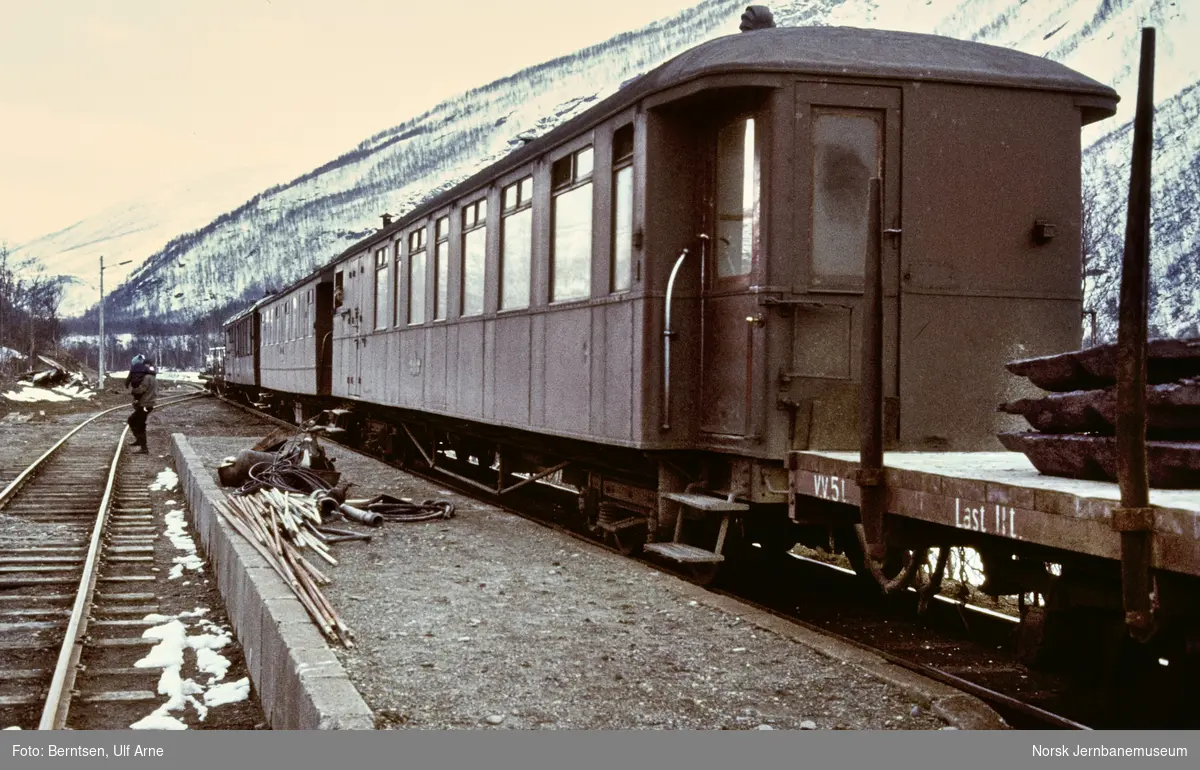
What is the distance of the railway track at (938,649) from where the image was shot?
474 centimetres

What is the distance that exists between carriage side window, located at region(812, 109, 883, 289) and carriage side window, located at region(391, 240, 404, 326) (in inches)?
321

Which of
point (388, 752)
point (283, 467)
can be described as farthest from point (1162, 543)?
point (283, 467)

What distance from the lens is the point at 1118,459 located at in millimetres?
3207

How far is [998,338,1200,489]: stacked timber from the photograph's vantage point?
3.56 meters

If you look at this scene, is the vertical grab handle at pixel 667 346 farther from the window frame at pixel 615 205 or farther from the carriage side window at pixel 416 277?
the carriage side window at pixel 416 277

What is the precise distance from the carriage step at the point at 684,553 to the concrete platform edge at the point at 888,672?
0.20 meters

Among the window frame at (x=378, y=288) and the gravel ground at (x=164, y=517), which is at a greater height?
the window frame at (x=378, y=288)

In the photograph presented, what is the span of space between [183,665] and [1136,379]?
4.94m

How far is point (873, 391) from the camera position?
4512 mm

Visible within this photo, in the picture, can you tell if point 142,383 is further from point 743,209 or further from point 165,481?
point 743,209

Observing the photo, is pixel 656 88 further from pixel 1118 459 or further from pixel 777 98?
pixel 1118 459

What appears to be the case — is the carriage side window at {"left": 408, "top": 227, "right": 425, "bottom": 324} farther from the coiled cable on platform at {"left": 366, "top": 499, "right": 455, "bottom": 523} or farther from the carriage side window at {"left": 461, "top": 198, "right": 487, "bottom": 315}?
the coiled cable on platform at {"left": 366, "top": 499, "right": 455, "bottom": 523}

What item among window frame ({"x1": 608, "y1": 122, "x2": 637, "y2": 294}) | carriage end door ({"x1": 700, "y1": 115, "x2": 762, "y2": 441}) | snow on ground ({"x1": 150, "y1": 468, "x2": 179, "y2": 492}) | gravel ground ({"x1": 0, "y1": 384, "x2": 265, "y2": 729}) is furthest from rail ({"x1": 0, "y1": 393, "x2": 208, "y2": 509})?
carriage end door ({"x1": 700, "y1": 115, "x2": 762, "y2": 441})

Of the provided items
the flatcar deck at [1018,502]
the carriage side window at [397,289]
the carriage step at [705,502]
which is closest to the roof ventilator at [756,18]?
the carriage step at [705,502]
